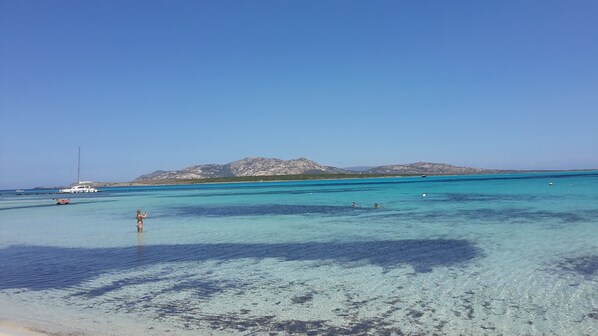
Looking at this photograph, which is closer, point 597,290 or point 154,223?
→ point 597,290

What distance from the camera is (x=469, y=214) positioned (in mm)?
33688

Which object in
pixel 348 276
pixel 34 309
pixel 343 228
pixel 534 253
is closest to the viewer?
pixel 34 309

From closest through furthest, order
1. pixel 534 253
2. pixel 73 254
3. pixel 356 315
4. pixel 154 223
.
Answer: pixel 356 315, pixel 534 253, pixel 73 254, pixel 154 223

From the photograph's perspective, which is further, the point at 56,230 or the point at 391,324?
the point at 56,230

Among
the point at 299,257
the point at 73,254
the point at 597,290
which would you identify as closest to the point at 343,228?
the point at 299,257

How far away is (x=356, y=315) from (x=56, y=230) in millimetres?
27923

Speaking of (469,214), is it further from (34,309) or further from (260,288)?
(34,309)

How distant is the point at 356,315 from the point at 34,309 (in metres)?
7.94

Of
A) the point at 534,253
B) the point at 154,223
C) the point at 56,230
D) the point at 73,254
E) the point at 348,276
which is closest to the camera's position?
the point at 348,276

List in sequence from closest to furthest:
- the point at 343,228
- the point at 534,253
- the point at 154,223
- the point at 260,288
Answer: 1. the point at 260,288
2. the point at 534,253
3. the point at 343,228
4. the point at 154,223

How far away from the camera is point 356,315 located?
33.9 ft

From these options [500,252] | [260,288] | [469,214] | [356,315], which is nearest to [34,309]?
[260,288]

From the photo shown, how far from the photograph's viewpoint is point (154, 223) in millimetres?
34250

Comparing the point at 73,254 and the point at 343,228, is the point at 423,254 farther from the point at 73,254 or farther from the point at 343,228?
the point at 73,254
